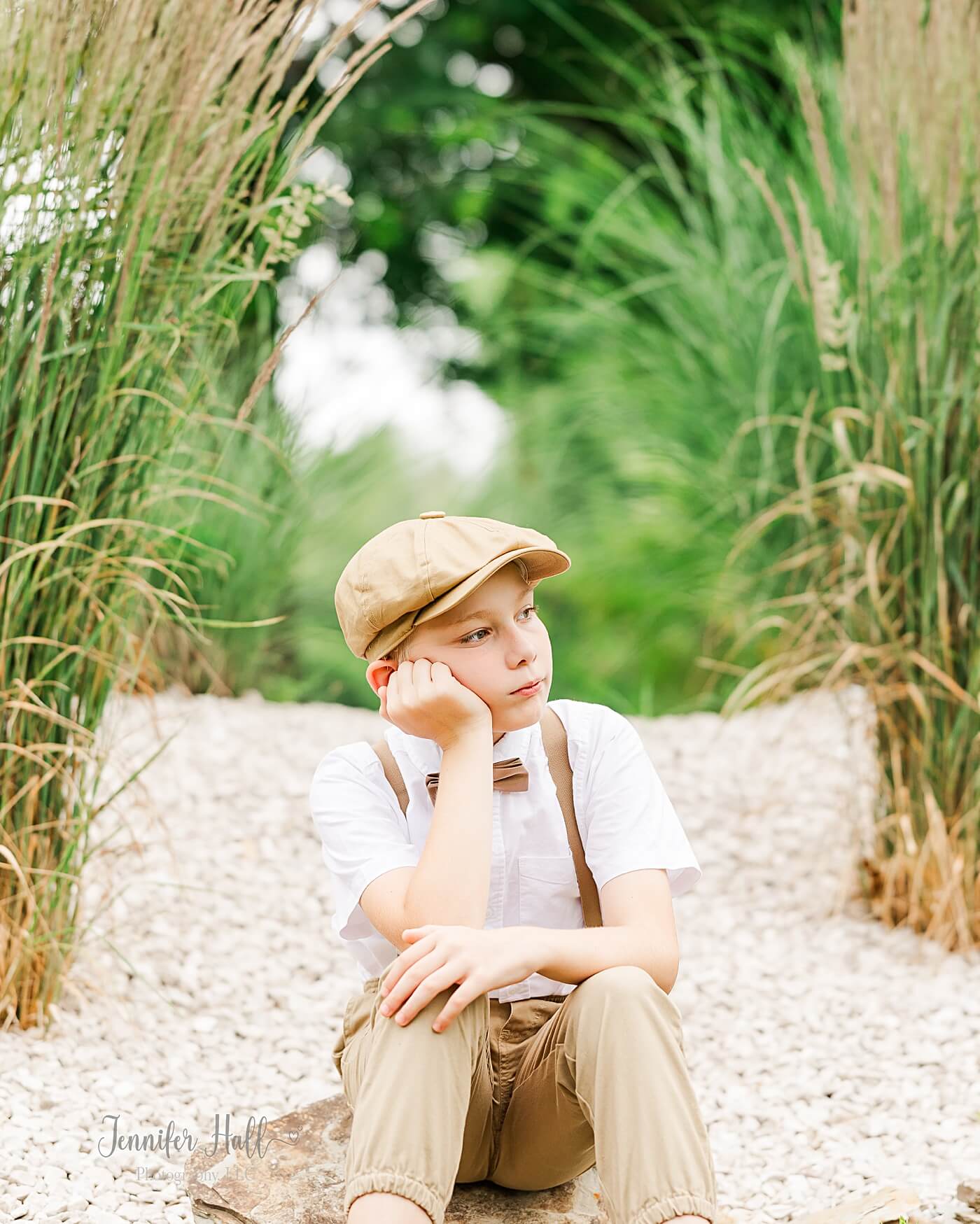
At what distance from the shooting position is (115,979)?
8.36 ft

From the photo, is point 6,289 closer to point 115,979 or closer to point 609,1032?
point 115,979

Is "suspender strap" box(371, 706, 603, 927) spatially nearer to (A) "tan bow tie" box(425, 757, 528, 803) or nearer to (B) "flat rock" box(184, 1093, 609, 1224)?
(A) "tan bow tie" box(425, 757, 528, 803)

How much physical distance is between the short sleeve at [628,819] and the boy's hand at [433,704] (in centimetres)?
19

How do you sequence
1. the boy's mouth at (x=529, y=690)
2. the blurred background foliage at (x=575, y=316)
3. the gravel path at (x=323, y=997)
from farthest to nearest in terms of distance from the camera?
the blurred background foliage at (x=575, y=316), the gravel path at (x=323, y=997), the boy's mouth at (x=529, y=690)

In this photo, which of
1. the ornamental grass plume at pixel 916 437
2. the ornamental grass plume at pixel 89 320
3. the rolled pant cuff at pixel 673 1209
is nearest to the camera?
the rolled pant cuff at pixel 673 1209

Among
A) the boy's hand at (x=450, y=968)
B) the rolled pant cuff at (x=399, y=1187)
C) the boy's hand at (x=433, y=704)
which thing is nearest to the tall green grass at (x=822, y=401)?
the boy's hand at (x=433, y=704)

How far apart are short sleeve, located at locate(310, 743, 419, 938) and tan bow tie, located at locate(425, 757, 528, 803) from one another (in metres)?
0.07

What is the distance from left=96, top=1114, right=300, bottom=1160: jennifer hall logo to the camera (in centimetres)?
182

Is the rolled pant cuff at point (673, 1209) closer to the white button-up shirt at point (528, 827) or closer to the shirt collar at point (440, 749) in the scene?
the white button-up shirt at point (528, 827)

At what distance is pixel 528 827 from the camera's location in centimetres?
169

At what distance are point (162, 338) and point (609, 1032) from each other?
1446mm

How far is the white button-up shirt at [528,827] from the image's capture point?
1.63 m

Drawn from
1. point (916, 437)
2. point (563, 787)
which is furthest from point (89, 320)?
point (916, 437)

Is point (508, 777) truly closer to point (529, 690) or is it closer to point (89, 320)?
point (529, 690)
